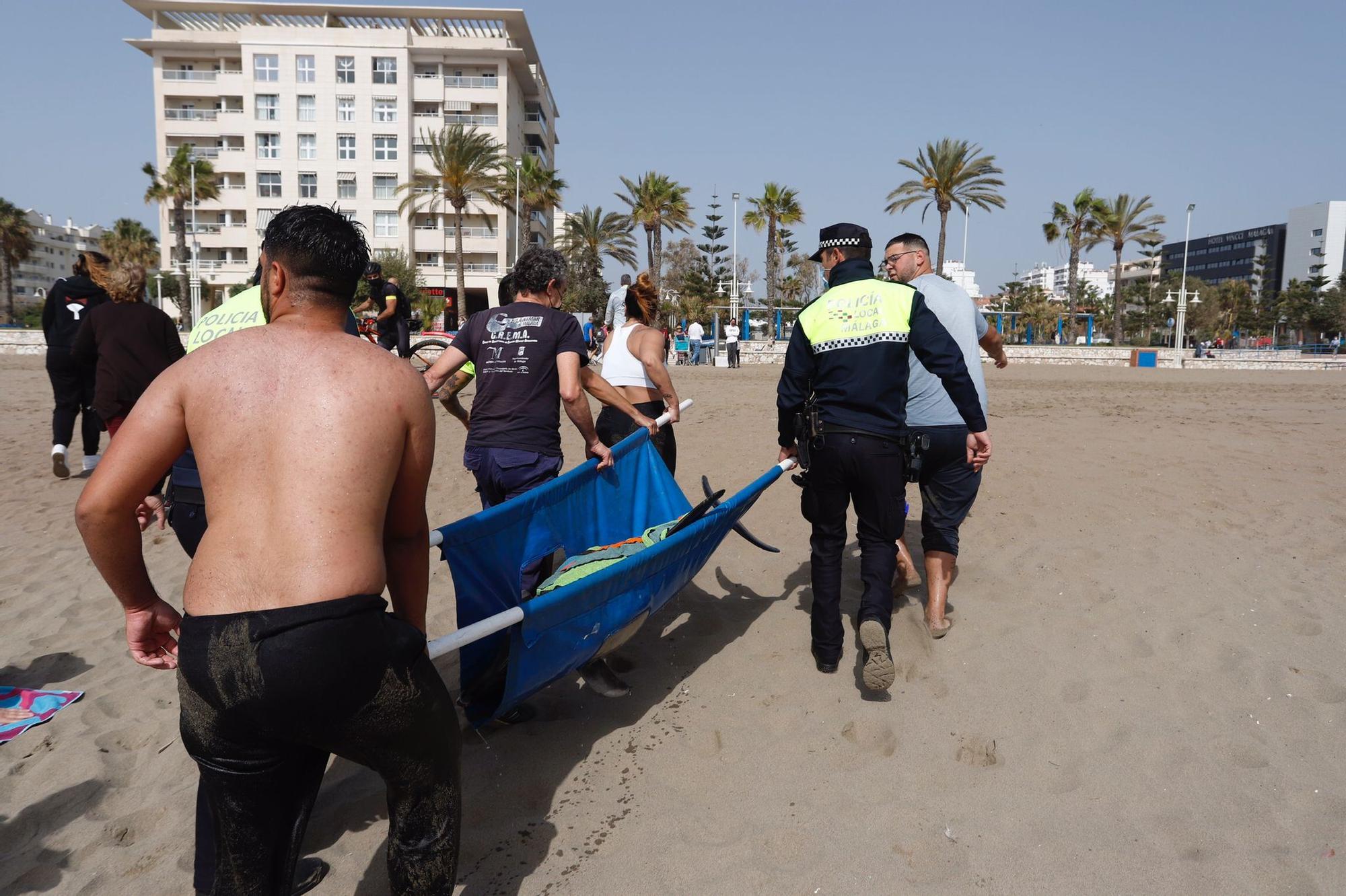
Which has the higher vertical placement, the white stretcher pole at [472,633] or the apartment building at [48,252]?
the apartment building at [48,252]

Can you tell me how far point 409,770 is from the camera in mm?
1774

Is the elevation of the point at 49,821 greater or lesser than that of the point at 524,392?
lesser

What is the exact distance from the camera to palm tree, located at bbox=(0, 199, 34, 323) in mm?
52469

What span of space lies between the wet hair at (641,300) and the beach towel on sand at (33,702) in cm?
318

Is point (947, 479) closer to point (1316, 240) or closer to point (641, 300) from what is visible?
point (641, 300)

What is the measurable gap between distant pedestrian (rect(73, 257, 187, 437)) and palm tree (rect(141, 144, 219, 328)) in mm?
46593

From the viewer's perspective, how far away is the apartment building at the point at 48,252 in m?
117

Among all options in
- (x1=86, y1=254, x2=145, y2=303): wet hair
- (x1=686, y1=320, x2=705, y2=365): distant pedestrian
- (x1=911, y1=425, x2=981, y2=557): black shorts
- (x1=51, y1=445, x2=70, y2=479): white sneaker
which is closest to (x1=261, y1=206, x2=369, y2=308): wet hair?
(x1=911, y1=425, x2=981, y2=557): black shorts

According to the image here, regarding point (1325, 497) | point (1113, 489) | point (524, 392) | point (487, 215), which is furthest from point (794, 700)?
point (487, 215)

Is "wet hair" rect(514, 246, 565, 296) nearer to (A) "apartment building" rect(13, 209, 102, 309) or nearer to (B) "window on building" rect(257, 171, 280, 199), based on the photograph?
(B) "window on building" rect(257, 171, 280, 199)

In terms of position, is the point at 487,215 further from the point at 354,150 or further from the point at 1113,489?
the point at 1113,489

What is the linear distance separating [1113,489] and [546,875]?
18.3 ft

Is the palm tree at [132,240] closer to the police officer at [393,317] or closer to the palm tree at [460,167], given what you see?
the palm tree at [460,167]

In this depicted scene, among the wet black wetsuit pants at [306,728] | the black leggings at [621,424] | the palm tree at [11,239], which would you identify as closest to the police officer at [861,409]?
the black leggings at [621,424]
